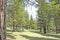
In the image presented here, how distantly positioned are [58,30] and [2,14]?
42062 mm

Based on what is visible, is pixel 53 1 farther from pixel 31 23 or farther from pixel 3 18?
pixel 31 23

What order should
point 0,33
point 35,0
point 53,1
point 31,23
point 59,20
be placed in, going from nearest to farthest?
point 0,33
point 35,0
point 53,1
point 59,20
point 31,23

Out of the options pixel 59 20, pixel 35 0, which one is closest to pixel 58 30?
pixel 59 20

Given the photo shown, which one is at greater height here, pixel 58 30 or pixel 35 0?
pixel 35 0

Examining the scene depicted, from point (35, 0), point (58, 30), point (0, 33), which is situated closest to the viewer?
point (0, 33)

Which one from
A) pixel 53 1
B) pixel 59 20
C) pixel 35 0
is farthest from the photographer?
pixel 59 20

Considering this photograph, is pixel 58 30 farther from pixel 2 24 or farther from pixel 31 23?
pixel 2 24

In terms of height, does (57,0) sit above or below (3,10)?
above

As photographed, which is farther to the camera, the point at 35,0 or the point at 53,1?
the point at 53,1

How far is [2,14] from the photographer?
4.29 metres

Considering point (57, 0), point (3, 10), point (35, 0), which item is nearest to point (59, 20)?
point (57, 0)

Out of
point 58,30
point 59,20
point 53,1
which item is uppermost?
point 53,1

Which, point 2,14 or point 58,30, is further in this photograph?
point 58,30

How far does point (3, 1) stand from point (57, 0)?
64.1 feet
